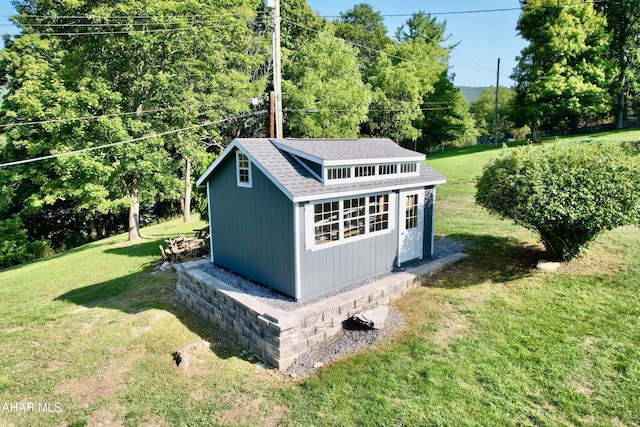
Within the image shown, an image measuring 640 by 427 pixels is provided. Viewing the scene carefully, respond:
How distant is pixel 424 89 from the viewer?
105 ft

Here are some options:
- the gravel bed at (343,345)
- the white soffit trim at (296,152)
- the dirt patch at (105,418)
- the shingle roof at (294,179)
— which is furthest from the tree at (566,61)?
the dirt patch at (105,418)

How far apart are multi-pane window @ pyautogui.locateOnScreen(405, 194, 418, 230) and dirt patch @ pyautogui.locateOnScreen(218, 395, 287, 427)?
556 cm

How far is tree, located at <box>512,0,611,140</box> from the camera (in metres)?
27.2

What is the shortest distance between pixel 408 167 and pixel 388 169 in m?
0.82

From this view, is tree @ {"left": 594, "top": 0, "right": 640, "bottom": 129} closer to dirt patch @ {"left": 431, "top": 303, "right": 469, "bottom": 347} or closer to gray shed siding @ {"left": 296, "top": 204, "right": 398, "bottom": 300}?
gray shed siding @ {"left": 296, "top": 204, "right": 398, "bottom": 300}

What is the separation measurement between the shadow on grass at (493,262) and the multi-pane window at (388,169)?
2.77m

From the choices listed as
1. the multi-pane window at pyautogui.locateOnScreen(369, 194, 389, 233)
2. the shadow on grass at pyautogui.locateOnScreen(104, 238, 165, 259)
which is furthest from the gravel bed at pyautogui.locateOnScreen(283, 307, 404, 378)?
the shadow on grass at pyautogui.locateOnScreen(104, 238, 165, 259)

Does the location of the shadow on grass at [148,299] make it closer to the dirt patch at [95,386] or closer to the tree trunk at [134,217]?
the dirt patch at [95,386]

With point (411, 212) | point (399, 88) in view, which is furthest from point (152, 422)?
point (399, 88)

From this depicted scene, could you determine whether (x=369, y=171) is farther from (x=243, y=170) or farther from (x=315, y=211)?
(x=243, y=170)

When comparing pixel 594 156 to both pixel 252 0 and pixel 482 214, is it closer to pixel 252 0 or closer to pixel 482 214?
pixel 482 214

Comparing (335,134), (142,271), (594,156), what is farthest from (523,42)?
(142,271)

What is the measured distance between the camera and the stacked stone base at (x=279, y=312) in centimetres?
628

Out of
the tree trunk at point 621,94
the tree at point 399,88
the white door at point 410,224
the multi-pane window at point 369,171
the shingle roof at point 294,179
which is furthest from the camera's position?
the tree at point 399,88
